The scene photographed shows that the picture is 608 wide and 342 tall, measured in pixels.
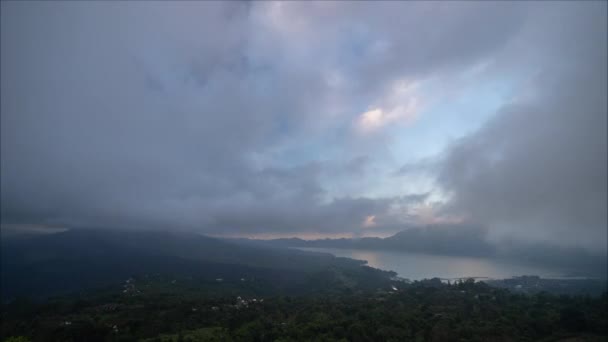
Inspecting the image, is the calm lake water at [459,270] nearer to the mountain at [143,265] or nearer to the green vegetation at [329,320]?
the mountain at [143,265]

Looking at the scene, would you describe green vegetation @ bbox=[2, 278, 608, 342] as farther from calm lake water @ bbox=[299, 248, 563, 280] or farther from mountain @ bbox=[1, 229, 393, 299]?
calm lake water @ bbox=[299, 248, 563, 280]

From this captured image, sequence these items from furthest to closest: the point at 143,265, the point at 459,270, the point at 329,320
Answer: the point at 459,270 → the point at 143,265 → the point at 329,320

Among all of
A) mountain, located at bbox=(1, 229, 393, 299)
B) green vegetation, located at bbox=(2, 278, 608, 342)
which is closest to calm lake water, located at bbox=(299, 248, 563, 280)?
mountain, located at bbox=(1, 229, 393, 299)

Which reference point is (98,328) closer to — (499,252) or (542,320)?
(542,320)

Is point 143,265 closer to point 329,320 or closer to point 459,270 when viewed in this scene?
point 329,320

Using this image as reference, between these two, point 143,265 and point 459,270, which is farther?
point 459,270

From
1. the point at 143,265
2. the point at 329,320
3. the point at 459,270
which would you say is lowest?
the point at 143,265

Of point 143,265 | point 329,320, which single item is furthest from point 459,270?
point 143,265

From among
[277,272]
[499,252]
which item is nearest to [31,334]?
[277,272]
